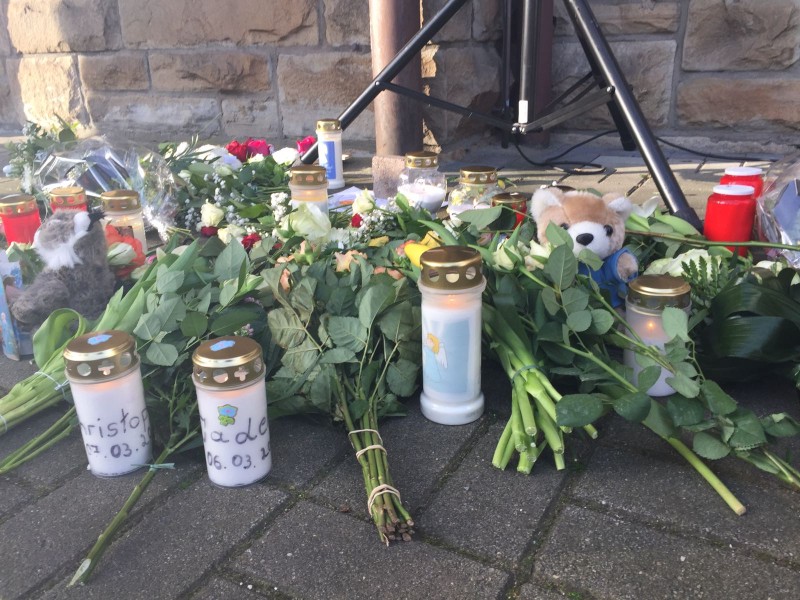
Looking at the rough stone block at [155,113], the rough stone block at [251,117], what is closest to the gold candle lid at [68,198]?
the rough stone block at [251,117]

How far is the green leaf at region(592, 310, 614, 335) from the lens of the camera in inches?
48.5

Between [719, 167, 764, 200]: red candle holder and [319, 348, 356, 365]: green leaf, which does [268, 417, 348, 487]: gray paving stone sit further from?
[719, 167, 764, 200]: red candle holder

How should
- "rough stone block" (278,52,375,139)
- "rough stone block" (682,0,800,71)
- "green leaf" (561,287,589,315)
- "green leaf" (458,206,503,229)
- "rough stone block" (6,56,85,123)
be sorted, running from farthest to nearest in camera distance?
"rough stone block" (6,56,85,123)
"rough stone block" (278,52,375,139)
"rough stone block" (682,0,800,71)
"green leaf" (458,206,503,229)
"green leaf" (561,287,589,315)

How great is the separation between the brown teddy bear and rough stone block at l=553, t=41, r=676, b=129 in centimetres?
196

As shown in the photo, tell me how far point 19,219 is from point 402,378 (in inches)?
41.6

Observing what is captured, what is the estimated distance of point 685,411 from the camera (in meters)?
1.09

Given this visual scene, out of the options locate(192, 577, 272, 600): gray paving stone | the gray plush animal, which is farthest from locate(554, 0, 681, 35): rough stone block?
locate(192, 577, 272, 600): gray paving stone

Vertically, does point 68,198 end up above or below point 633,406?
above

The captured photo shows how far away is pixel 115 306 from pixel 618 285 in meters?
0.97

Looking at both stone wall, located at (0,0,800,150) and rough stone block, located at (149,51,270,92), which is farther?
rough stone block, located at (149,51,270,92)

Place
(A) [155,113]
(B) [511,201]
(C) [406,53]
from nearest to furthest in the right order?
1. (B) [511,201]
2. (C) [406,53]
3. (A) [155,113]

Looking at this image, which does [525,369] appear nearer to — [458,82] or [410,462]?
[410,462]

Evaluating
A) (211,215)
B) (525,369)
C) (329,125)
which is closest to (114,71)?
(329,125)

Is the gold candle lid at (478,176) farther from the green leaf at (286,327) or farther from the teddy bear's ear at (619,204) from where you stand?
the green leaf at (286,327)
